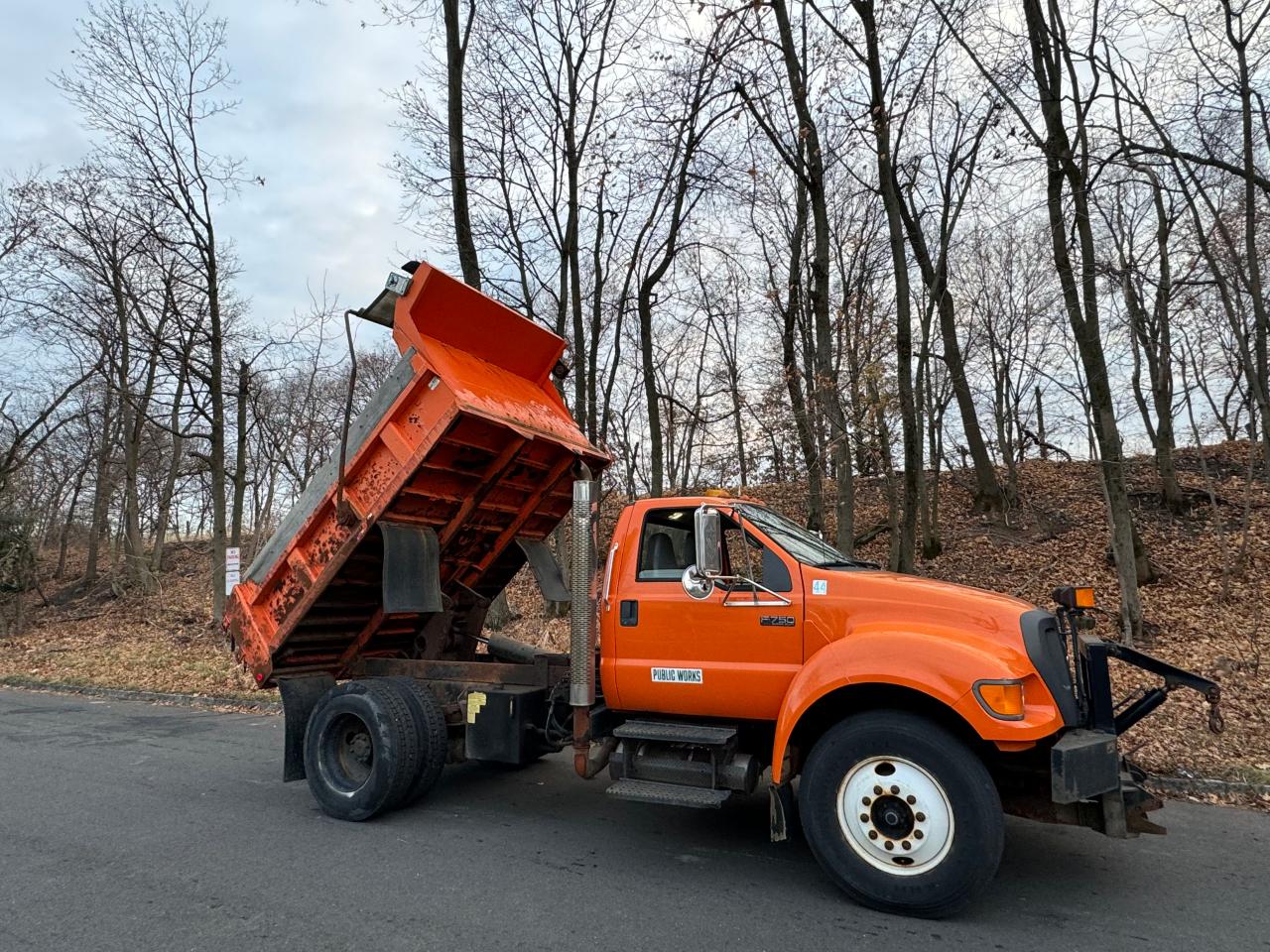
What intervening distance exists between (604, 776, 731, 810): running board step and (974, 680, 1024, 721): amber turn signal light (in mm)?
1530

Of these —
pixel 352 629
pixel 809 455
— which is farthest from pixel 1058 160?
pixel 352 629

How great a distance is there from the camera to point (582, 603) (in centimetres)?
498

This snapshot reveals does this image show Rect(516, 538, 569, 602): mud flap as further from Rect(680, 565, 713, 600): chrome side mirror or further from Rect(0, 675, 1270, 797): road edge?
Rect(0, 675, 1270, 797): road edge

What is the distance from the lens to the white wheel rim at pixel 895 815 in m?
3.84

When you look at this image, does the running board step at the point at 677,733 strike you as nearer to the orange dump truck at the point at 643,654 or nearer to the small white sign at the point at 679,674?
the orange dump truck at the point at 643,654

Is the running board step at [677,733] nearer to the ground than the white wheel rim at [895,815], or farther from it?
farther from it

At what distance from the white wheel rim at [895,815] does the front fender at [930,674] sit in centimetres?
38

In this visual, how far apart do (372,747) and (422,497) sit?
186 cm

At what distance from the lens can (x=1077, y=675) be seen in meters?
4.27

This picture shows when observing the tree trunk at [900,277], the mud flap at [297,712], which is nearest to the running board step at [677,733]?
the mud flap at [297,712]

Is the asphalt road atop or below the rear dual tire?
below

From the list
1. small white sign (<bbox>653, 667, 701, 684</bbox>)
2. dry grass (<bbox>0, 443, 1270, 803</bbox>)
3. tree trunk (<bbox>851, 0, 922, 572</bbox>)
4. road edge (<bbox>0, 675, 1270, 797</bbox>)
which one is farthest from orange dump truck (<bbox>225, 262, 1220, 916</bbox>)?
tree trunk (<bbox>851, 0, 922, 572</bbox>)

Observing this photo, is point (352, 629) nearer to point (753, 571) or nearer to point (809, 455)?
point (753, 571)

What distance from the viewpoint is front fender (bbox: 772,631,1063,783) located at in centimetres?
377
